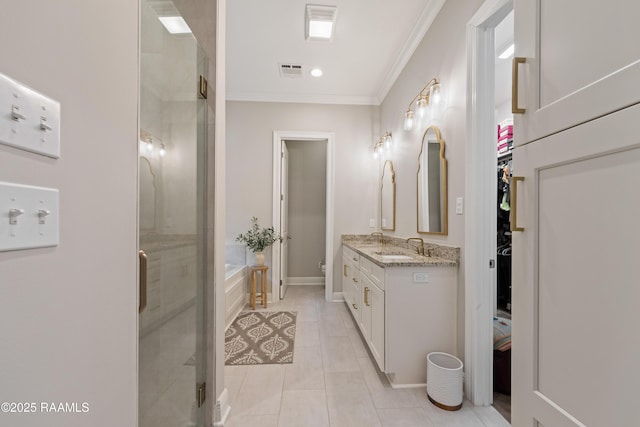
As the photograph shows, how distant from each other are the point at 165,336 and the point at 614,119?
1.56 meters

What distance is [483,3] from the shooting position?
1.69m

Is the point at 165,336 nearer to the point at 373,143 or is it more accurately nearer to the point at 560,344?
the point at 560,344

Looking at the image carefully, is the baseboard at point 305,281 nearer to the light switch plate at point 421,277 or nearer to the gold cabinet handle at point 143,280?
the light switch plate at point 421,277

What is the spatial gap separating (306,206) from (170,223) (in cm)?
399

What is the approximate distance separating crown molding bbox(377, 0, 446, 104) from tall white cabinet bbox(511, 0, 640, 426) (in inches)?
67.2

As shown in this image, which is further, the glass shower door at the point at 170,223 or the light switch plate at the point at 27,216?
the glass shower door at the point at 170,223

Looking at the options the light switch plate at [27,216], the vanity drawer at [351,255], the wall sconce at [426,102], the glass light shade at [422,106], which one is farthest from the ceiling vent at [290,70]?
the light switch plate at [27,216]

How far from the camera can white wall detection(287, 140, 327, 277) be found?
5.08 metres

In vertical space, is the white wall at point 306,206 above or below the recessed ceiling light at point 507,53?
below

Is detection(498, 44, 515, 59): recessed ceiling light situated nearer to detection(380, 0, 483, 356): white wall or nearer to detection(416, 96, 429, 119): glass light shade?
detection(380, 0, 483, 356): white wall

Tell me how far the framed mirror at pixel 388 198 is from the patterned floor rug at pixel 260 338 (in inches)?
64.3

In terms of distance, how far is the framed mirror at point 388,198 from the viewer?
3.28 m

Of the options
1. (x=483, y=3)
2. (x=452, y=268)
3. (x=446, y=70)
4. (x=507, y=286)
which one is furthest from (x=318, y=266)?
(x=483, y=3)

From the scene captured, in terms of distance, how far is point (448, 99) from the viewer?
2104 millimetres
